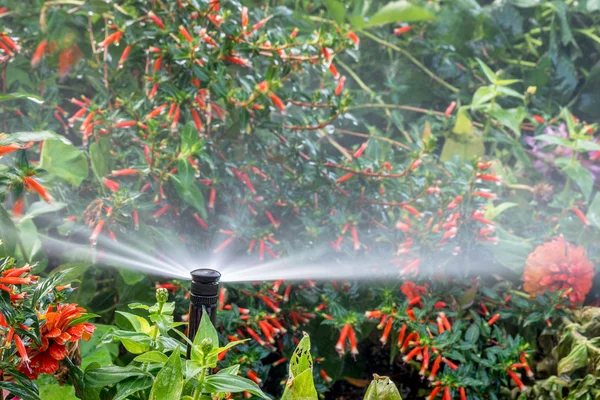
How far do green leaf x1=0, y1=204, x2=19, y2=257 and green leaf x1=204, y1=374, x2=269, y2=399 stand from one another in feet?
1.21

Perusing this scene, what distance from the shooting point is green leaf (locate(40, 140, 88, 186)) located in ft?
4.33

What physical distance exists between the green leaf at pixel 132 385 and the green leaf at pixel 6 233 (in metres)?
0.28

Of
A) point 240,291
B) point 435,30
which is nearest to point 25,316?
point 240,291

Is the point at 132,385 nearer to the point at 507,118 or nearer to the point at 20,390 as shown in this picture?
the point at 20,390

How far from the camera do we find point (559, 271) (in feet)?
4.92

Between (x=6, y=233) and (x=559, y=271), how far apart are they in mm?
1161

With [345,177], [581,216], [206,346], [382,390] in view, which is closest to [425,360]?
[345,177]

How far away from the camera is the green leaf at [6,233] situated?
3.07ft

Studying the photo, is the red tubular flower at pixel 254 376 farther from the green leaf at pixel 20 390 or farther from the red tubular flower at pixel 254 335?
the green leaf at pixel 20 390

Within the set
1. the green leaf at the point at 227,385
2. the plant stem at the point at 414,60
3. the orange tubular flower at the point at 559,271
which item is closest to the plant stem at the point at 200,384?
the green leaf at the point at 227,385

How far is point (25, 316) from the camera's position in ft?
2.30

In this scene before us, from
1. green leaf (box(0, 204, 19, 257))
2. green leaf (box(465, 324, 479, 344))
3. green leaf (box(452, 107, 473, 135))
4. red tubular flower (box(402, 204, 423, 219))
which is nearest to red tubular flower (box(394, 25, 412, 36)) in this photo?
green leaf (box(452, 107, 473, 135))

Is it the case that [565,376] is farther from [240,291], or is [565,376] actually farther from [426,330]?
[240,291]

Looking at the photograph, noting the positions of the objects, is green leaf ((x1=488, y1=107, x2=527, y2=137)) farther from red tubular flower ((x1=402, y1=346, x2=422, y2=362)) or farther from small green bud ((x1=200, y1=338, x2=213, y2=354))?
small green bud ((x1=200, y1=338, x2=213, y2=354))
